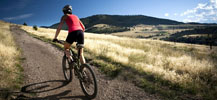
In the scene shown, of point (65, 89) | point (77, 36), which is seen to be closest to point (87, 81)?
point (65, 89)

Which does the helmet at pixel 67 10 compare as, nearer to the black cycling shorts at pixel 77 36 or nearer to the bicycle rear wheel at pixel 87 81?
the black cycling shorts at pixel 77 36

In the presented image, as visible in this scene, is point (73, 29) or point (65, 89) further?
point (65, 89)

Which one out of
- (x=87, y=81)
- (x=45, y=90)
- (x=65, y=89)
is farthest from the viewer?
(x=65, y=89)

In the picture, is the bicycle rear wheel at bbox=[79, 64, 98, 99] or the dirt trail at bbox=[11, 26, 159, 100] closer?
the bicycle rear wheel at bbox=[79, 64, 98, 99]

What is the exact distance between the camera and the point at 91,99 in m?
3.95

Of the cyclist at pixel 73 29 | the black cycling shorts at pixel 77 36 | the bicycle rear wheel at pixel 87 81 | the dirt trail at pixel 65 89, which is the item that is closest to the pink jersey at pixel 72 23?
the cyclist at pixel 73 29

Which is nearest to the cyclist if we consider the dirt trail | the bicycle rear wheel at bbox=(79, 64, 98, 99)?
the bicycle rear wheel at bbox=(79, 64, 98, 99)

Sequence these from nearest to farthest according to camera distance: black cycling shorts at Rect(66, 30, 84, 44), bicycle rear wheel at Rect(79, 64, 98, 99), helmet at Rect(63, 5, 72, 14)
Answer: bicycle rear wheel at Rect(79, 64, 98, 99), black cycling shorts at Rect(66, 30, 84, 44), helmet at Rect(63, 5, 72, 14)

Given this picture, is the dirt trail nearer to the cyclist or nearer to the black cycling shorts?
the cyclist

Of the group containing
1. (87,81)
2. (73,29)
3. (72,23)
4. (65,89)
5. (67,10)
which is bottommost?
(65,89)

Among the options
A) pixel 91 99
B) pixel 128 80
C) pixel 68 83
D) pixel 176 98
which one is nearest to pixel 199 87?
pixel 176 98

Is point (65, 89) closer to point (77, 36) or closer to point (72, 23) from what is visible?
point (77, 36)

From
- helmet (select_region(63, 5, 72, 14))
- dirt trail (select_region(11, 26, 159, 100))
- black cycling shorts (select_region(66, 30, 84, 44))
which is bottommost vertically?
dirt trail (select_region(11, 26, 159, 100))

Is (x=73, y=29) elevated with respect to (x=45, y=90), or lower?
elevated
